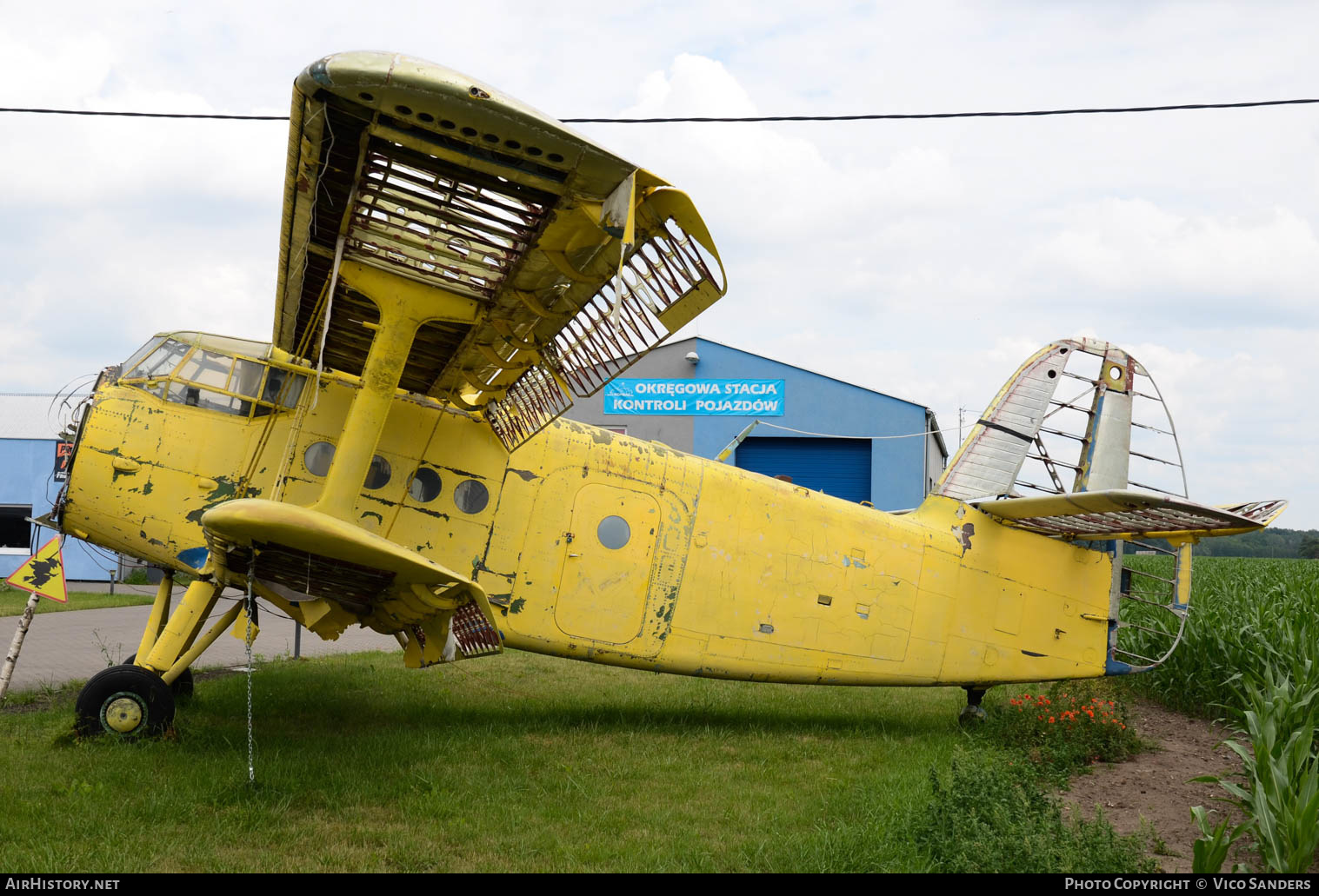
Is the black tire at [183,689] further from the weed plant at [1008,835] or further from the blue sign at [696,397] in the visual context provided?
the blue sign at [696,397]

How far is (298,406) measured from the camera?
7.56 m

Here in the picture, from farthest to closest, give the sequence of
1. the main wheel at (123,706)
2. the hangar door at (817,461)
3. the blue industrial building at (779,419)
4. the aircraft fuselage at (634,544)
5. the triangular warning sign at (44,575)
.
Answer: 1. the hangar door at (817,461)
2. the blue industrial building at (779,419)
3. the triangular warning sign at (44,575)
4. the aircraft fuselage at (634,544)
5. the main wheel at (123,706)

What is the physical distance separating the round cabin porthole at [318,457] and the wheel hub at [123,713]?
2202 millimetres

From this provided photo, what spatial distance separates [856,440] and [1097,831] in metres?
20.8

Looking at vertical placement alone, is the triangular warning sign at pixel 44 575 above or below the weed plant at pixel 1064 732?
below

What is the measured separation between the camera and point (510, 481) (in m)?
8.06

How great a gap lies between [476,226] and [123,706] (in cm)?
484

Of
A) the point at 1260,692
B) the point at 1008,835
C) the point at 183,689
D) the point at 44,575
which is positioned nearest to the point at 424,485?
the point at 183,689

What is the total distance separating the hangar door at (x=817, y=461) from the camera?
25109 mm

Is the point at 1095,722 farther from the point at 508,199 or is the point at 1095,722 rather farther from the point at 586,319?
the point at 508,199

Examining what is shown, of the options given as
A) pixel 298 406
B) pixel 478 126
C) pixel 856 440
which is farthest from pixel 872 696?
pixel 856 440

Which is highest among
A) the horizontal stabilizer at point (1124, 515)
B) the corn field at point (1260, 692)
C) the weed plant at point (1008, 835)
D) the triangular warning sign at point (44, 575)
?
the horizontal stabilizer at point (1124, 515)

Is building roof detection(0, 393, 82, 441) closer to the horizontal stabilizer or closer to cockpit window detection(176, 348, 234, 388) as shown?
cockpit window detection(176, 348, 234, 388)

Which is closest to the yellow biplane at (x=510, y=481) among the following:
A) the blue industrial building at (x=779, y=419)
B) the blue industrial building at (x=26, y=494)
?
the blue industrial building at (x=779, y=419)
